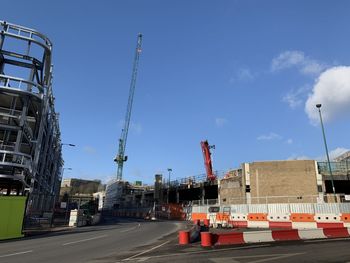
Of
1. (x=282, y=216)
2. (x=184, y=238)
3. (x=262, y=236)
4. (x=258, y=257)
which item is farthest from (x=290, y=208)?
(x=258, y=257)

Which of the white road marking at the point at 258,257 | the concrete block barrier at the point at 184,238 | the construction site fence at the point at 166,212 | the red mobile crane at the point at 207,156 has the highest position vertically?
the red mobile crane at the point at 207,156

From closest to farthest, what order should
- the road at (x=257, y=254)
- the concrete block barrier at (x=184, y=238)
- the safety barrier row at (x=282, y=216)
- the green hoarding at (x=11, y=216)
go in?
the road at (x=257, y=254) → the concrete block barrier at (x=184, y=238) → the green hoarding at (x=11, y=216) → the safety barrier row at (x=282, y=216)

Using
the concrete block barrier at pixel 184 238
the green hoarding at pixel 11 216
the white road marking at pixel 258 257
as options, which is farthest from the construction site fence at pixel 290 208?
the white road marking at pixel 258 257

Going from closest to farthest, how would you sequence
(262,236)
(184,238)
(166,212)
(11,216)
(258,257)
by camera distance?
(258,257), (262,236), (184,238), (11,216), (166,212)

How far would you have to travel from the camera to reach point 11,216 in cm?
2178

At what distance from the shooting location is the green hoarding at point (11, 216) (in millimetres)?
21234

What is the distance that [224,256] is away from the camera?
1157 cm

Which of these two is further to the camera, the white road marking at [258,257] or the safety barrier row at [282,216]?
the safety barrier row at [282,216]

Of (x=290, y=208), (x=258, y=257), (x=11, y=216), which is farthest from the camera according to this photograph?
(x=290, y=208)

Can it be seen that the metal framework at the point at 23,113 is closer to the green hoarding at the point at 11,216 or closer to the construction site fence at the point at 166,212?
the green hoarding at the point at 11,216

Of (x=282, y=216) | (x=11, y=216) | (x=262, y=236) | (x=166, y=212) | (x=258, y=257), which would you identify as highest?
(x=166, y=212)

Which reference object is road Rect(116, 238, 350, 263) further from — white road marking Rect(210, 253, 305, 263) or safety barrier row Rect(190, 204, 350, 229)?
safety barrier row Rect(190, 204, 350, 229)

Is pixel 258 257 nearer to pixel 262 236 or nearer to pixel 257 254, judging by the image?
pixel 257 254

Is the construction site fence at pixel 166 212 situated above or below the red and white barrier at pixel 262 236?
above
